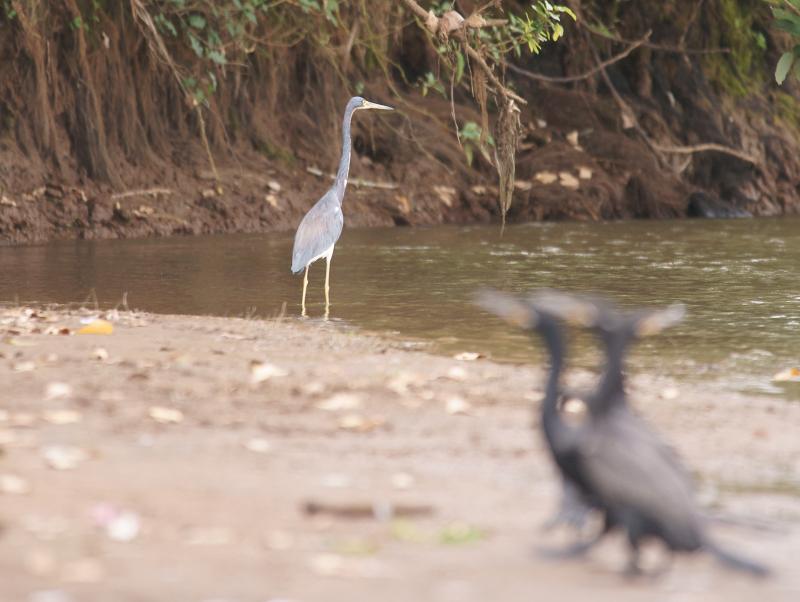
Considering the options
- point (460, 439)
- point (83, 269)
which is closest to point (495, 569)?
point (460, 439)

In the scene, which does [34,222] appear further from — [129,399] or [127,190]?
[129,399]

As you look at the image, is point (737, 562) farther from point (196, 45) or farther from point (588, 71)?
point (588, 71)

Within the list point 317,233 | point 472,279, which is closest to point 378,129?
Answer: point 472,279

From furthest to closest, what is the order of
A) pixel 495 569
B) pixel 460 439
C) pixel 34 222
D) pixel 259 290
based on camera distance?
1. pixel 34 222
2. pixel 259 290
3. pixel 460 439
4. pixel 495 569

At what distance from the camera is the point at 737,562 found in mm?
3816

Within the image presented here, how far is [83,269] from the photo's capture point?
12.7 metres

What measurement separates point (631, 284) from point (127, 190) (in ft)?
22.0

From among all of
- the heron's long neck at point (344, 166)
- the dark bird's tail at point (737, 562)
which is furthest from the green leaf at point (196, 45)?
the dark bird's tail at point (737, 562)

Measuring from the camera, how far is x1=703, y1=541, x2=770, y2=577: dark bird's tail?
3812 millimetres

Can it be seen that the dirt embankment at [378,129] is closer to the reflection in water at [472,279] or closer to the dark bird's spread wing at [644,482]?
the reflection in water at [472,279]

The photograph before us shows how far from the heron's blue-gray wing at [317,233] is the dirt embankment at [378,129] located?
3817 millimetres

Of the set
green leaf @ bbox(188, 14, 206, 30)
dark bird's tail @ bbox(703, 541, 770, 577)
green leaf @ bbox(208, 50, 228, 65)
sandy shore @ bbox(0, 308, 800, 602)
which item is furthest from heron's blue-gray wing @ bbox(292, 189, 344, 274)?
dark bird's tail @ bbox(703, 541, 770, 577)

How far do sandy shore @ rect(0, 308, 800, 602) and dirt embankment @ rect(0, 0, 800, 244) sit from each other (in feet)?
29.0

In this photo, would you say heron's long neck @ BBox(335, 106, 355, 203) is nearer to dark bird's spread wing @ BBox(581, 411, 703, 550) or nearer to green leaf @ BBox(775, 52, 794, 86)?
green leaf @ BBox(775, 52, 794, 86)
